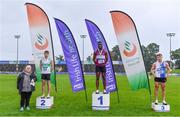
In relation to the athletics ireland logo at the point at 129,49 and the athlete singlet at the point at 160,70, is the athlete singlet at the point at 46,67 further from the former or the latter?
the athlete singlet at the point at 160,70

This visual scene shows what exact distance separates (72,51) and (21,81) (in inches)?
112

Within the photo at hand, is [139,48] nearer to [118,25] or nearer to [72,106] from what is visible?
[118,25]

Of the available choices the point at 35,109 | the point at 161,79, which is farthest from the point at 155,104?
the point at 35,109

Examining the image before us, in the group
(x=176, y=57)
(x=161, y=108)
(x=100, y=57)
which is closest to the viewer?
(x=161, y=108)

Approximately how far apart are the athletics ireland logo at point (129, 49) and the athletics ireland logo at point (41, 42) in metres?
3.16

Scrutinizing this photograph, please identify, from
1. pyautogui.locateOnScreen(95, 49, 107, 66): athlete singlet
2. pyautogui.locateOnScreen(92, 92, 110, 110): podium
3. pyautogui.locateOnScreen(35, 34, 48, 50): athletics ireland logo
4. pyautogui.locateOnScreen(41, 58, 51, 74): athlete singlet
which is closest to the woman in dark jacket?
pyautogui.locateOnScreen(41, 58, 51, 74): athlete singlet

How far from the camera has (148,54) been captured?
9519cm

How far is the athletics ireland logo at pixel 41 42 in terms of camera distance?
1505 cm

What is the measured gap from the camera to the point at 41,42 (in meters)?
15.1

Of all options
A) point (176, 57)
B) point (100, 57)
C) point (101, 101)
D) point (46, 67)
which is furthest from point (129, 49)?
point (176, 57)

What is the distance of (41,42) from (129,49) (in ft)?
11.4

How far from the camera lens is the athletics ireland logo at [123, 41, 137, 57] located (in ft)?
45.4

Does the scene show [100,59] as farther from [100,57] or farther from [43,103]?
[43,103]

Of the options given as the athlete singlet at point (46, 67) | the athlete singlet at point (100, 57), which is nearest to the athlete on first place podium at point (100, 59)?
the athlete singlet at point (100, 57)
